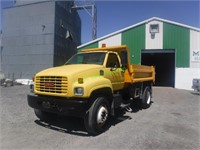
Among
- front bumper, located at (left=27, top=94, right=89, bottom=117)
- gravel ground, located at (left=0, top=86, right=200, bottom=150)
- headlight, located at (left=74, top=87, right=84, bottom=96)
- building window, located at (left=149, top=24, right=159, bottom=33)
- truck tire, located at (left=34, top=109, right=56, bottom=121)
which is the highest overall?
building window, located at (left=149, top=24, right=159, bottom=33)

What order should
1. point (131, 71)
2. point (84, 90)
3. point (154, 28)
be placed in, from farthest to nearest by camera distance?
point (154, 28) < point (131, 71) < point (84, 90)

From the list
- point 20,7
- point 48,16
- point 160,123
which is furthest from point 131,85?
point 20,7

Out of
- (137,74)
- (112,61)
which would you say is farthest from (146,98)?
(112,61)

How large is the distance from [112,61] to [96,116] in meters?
2.32

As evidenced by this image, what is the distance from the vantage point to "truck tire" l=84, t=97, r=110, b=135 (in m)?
5.53

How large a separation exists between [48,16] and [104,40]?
8363mm

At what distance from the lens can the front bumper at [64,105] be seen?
17.3 ft

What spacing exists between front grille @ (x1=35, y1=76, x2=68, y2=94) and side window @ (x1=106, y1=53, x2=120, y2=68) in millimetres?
1848

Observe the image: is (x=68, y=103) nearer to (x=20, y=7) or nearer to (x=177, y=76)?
(x=177, y=76)

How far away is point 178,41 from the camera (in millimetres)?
19203

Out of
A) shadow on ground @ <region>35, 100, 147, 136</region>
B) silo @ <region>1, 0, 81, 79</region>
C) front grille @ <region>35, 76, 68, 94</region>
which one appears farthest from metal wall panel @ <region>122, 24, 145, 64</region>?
front grille @ <region>35, 76, 68, 94</region>

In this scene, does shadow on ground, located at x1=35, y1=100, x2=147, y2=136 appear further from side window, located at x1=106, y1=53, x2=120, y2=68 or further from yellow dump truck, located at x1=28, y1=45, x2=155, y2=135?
side window, located at x1=106, y1=53, x2=120, y2=68

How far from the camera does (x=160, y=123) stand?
7039 millimetres

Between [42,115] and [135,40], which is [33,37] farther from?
[42,115]
